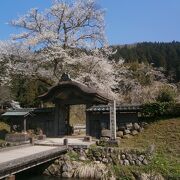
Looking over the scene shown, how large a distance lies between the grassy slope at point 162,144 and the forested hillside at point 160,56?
34.9m

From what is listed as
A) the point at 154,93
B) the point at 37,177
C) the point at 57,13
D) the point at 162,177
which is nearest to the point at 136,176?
the point at 162,177

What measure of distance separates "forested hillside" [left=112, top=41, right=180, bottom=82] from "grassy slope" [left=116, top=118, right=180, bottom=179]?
3489cm

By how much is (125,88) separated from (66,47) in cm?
1494

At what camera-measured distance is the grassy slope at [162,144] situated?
15.7 m

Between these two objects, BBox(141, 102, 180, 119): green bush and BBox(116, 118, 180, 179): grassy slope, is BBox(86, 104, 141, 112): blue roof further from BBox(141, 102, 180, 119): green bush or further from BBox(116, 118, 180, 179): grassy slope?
BBox(116, 118, 180, 179): grassy slope

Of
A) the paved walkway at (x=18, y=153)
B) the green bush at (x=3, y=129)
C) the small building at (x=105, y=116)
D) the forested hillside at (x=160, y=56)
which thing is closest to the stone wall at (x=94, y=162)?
the paved walkway at (x=18, y=153)

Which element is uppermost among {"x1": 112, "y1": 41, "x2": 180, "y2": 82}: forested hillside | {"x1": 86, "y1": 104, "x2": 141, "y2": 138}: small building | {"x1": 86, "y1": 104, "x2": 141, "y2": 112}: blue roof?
{"x1": 112, "y1": 41, "x2": 180, "y2": 82}: forested hillside

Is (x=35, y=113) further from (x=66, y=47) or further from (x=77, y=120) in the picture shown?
(x=77, y=120)

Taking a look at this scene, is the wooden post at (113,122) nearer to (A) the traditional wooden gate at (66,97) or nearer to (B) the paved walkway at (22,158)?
(A) the traditional wooden gate at (66,97)

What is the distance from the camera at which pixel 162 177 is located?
1529 centimetres

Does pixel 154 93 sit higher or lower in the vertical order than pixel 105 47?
lower

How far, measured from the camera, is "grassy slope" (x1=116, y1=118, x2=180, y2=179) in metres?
15.7

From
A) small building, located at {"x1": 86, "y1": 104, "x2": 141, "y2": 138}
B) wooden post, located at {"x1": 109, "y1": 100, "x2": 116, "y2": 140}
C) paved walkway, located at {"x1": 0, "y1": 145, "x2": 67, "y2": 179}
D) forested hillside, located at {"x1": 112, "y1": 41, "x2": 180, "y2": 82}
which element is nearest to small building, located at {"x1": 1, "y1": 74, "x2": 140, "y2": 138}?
small building, located at {"x1": 86, "y1": 104, "x2": 141, "y2": 138}

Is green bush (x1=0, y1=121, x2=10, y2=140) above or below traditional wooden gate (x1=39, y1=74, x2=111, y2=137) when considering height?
below
